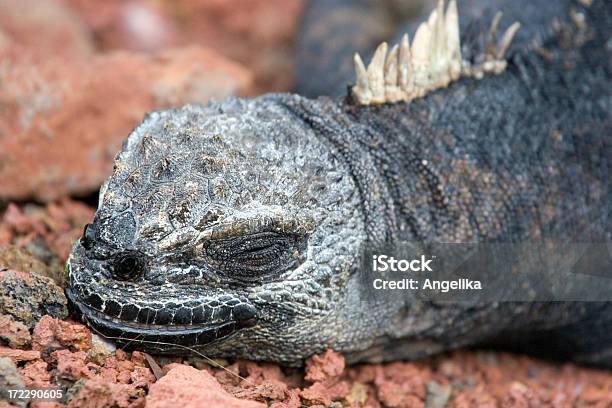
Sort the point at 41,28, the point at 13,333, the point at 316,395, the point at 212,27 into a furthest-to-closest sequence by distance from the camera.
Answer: the point at 212,27 < the point at 41,28 < the point at 316,395 < the point at 13,333

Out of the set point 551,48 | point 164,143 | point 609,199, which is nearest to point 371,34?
point 551,48

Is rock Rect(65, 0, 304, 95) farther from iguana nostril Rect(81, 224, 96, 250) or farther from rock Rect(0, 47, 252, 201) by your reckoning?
iguana nostril Rect(81, 224, 96, 250)

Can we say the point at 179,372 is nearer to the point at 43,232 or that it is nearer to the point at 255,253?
the point at 255,253

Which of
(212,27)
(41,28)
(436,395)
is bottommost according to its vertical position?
(436,395)

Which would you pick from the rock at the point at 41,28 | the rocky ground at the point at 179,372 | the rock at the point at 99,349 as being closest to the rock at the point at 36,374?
the rocky ground at the point at 179,372

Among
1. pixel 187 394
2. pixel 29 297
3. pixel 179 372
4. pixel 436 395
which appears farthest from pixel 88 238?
pixel 436 395

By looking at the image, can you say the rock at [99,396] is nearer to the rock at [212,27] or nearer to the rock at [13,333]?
the rock at [13,333]
